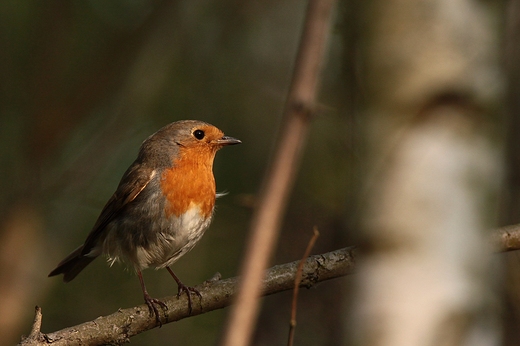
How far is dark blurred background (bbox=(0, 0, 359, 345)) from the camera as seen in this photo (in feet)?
18.1

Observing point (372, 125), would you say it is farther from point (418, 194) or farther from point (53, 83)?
point (53, 83)

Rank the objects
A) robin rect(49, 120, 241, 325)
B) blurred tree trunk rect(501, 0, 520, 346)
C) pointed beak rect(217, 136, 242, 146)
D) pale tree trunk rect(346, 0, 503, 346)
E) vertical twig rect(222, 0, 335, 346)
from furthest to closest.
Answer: pointed beak rect(217, 136, 242, 146)
robin rect(49, 120, 241, 325)
blurred tree trunk rect(501, 0, 520, 346)
pale tree trunk rect(346, 0, 503, 346)
vertical twig rect(222, 0, 335, 346)

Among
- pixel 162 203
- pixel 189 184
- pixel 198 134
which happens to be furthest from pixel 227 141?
pixel 162 203

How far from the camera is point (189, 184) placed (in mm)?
3992

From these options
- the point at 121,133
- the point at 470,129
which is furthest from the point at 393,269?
the point at 121,133

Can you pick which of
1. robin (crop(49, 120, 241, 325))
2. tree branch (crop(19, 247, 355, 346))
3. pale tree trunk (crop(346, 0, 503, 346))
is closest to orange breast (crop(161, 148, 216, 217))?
robin (crop(49, 120, 241, 325))

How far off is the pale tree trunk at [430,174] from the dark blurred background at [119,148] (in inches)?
49.0

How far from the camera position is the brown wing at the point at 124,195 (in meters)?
4.09

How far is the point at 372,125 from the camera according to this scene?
326 centimetres

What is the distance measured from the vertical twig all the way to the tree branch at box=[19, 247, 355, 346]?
210cm

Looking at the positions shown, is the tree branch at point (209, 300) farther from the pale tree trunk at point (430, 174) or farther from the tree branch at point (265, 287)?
the pale tree trunk at point (430, 174)

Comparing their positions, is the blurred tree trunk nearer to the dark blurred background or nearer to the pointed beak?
the dark blurred background

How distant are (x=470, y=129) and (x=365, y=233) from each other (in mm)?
720

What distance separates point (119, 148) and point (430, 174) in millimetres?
3816
